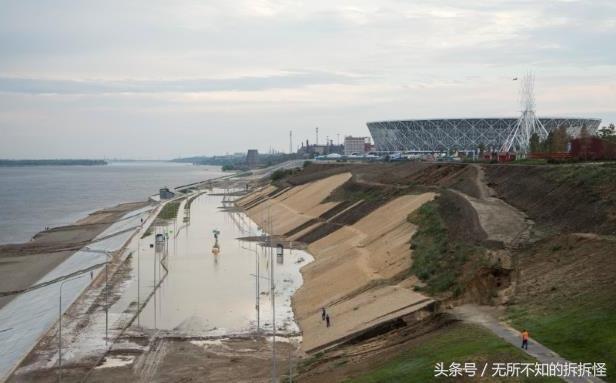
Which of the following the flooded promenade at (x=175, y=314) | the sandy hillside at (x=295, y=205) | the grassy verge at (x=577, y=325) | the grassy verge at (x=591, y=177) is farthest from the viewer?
the sandy hillside at (x=295, y=205)

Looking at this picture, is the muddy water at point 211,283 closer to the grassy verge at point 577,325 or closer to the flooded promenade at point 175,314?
the flooded promenade at point 175,314

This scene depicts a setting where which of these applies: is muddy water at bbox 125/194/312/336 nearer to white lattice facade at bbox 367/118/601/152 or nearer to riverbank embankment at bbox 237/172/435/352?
riverbank embankment at bbox 237/172/435/352

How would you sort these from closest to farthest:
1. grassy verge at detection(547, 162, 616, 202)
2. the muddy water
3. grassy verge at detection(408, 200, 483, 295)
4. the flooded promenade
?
the flooded promenade < grassy verge at detection(408, 200, 483, 295) < the muddy water < grassy verge at detection(547, 162, 616, 202)

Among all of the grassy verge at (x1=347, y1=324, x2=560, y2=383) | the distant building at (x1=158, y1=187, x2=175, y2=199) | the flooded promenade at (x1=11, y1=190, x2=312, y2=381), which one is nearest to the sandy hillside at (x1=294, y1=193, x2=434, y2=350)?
the flooded promenade at (x1=11, y1=190, x2=312, y2=381)

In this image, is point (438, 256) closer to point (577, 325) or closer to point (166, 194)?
point (577, 325)

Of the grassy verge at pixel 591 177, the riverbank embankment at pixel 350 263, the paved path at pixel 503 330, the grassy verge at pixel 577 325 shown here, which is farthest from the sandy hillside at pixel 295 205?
the grassy verge at pixel 577 325

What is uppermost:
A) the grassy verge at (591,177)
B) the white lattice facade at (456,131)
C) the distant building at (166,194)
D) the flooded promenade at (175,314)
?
the white lattice facade at (456,131)
